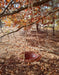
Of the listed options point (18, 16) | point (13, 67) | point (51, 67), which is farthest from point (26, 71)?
point (18, 16)

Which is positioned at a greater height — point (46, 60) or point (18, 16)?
point (18, 16)

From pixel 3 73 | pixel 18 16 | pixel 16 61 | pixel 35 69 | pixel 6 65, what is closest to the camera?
pixel 3 73

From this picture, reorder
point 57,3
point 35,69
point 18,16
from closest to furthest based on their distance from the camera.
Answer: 1. point 35,69
2. point 18,16
3. point 57,3

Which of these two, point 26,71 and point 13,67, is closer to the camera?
point 26,71

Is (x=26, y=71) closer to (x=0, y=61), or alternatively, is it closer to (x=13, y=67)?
(x=13, y=67)

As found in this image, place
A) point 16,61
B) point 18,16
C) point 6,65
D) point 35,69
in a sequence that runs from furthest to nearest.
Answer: point 18,16 < point 16,61 < point 6,65 < point 35,69

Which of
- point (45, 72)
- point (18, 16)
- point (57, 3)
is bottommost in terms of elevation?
point (45, 72)

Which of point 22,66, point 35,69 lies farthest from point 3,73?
point 35,69

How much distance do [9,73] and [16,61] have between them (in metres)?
0.66

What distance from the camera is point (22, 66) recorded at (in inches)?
106

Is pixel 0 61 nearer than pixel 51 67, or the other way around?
pixel 51 67

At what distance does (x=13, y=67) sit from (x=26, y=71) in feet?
1.65

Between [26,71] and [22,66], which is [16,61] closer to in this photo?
[22,66]

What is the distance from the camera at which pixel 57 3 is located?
4539 mm
